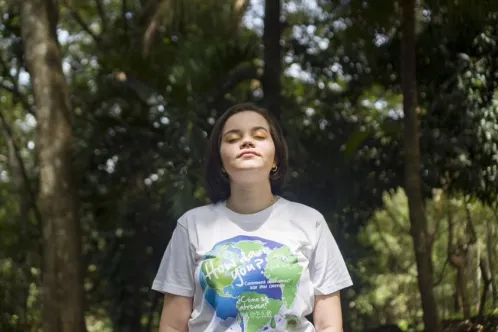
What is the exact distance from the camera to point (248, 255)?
60.7 inches

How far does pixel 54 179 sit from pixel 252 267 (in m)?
3.79

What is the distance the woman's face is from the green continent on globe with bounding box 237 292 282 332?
12.5 inches

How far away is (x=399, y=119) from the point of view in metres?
7.18

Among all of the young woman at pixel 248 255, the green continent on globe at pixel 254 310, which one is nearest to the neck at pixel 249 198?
the young woman at pixel 248 255

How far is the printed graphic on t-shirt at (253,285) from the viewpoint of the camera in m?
1.51

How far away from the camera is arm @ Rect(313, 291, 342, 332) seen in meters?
1.62

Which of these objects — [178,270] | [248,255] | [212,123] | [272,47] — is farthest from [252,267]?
[272,47]

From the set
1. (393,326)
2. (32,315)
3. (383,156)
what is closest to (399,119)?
(383,156)

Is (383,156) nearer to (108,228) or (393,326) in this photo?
(393,326)

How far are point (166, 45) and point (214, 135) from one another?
202 inches

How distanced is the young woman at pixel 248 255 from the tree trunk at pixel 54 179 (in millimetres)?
3396

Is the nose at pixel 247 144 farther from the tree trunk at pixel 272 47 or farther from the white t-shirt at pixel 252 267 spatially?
the tree trunk at pixel 272 47

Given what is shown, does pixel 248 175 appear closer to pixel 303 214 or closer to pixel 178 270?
pixel 303 214

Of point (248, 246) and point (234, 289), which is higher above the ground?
point (248, 246)
